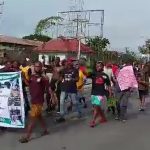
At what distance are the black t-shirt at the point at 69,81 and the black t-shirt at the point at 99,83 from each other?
2.51 feet

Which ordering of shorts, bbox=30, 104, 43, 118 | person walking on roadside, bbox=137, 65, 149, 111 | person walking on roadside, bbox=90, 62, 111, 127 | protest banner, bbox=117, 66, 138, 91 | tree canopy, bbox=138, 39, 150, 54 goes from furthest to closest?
1. tree canopy, bbox=138, 39, 150, 54
2. person walking on roadside, bbox=137, 65, 149, 111
3. protest banner, bbox=117, 66, 138, 91
4. person walking on roadside, bbox=90, 62, 111, 127
5. shorts, bbox=30, 104, 43, 118

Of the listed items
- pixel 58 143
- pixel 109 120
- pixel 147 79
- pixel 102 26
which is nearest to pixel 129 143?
pixel 58 143

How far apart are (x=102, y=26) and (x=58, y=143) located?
27.9 metres

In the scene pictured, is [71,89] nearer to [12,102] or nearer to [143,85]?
[12,102]

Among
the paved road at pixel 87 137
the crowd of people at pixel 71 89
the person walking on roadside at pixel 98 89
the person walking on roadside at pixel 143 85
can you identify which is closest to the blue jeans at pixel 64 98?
the crowd of people at pixel 71 89

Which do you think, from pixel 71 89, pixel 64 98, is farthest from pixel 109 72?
pixel 64 98

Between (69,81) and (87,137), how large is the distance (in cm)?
280

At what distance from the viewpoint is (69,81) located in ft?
42.9

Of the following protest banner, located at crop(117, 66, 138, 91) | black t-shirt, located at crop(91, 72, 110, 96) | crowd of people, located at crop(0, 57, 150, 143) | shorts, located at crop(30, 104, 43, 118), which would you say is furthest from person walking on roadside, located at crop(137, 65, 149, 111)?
shorts, located at crop(30, 104, 43, 118)

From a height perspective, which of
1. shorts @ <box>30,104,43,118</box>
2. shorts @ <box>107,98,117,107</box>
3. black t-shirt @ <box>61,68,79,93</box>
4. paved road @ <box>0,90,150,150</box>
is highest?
black t-shirt @ <box>61,68,79,93</box>

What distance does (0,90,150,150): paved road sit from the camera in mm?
9438

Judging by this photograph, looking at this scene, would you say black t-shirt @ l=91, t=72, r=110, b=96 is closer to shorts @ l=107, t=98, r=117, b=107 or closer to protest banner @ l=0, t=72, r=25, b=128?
shorts @ l=107, t=98, r=117, b=107

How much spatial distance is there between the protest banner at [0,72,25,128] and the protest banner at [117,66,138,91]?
392 centimetres

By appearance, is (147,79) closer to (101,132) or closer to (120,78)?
(120,78)
